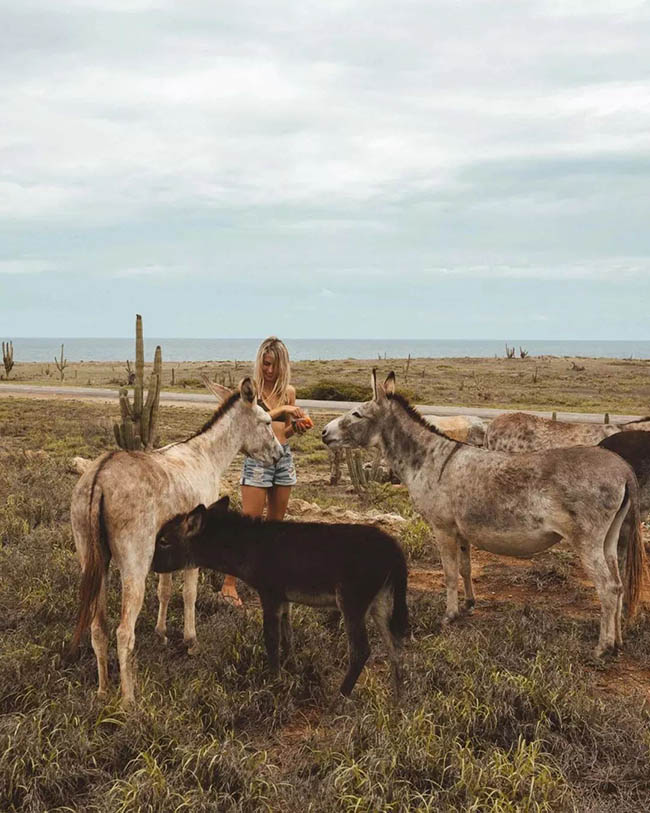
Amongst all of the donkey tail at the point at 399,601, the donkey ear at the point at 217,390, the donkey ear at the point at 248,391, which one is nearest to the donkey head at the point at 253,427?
the donkey ear at the point at 248,391

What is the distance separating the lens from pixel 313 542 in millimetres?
5906

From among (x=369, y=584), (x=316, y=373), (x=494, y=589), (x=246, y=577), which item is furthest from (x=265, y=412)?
(x=316, y=373)

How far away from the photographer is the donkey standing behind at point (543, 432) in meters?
10.4

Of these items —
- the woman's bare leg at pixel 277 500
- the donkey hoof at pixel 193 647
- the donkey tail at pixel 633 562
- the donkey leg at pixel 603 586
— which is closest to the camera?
the donkey hoof at pixel 193 647

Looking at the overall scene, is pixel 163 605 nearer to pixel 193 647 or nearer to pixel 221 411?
pixel 193 647

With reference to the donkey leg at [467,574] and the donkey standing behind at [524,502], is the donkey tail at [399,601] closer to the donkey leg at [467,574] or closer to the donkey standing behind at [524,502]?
the donkey standing behind at [524,502]

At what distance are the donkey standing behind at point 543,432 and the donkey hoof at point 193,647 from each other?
18.6 ft

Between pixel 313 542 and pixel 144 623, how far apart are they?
244cm

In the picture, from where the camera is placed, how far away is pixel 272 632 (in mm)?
5895

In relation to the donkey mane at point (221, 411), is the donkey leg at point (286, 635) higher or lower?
lower

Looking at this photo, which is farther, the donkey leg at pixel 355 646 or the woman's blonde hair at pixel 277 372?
the woman's blonde hair at pixel 277 372

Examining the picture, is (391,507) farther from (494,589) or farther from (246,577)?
(246,577)

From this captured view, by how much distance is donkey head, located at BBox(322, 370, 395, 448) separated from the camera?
8406 millimetres

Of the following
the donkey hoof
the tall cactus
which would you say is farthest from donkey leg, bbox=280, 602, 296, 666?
the tall cactus
